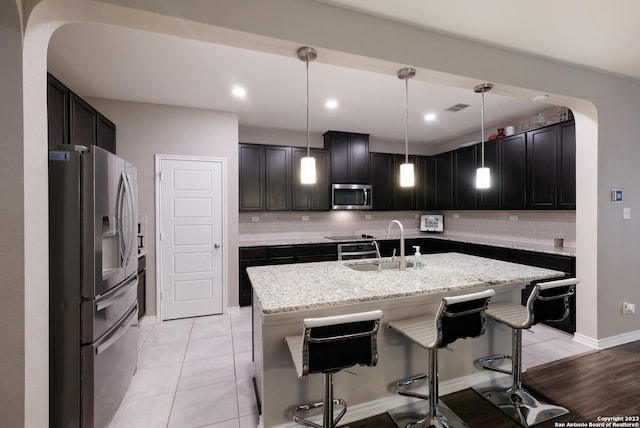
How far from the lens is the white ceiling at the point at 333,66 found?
1.88m

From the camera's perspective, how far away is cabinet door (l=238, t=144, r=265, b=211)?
4.28 meters

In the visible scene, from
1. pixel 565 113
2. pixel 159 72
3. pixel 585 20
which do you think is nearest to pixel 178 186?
pixel 159 72

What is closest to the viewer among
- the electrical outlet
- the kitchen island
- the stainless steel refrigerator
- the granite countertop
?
the stainless steel refrigerator

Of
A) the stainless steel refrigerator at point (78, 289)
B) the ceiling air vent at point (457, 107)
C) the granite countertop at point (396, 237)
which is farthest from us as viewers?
the ceiling air vent at point (457, 107)

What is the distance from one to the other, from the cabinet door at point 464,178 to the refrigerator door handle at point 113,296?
4.70 meters

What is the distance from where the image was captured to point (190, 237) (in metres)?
3.69

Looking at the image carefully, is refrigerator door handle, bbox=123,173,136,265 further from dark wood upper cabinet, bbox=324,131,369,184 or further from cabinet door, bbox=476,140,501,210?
cabinet door, bbox=476,140,501,210

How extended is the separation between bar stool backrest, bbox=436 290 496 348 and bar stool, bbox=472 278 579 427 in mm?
417

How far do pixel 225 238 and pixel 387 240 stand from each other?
2702 millimetres

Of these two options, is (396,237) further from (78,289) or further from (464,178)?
(78,289)

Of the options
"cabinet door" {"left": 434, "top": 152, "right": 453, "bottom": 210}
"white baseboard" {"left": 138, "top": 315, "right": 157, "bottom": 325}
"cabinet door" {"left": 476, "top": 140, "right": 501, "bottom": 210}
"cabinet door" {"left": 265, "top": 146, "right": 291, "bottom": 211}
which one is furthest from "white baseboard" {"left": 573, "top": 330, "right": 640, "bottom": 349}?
"white baseboard" {"left": 138, "top": 315, "right": 157, "bottom": 325}

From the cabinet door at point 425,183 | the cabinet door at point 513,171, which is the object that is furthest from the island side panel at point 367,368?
the cabinet door at point 425,183

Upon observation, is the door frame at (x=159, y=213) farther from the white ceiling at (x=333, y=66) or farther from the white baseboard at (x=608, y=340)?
the white baseboard at (x=608, y=340)

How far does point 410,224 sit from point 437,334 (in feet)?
14.3
